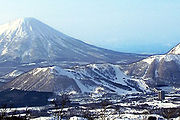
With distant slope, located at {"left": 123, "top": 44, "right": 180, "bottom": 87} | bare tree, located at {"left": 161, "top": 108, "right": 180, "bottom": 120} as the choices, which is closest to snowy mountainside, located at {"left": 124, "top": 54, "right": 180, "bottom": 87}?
distant slope, located at {"left": 123, "top": 44, "right": 180, "bottom": 87}

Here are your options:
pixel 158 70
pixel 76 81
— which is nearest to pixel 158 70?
pixel 158 70

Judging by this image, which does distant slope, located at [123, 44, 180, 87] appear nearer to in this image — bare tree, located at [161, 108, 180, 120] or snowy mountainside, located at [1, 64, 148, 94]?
snowy mountainside, located at [1, 64, 148, 94]

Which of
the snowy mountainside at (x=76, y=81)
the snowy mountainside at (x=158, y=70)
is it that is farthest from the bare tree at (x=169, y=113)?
the snowy mountainside at (x=158, y=70)

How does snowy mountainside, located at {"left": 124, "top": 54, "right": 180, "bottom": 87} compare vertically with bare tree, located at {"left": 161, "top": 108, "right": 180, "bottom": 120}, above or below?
below

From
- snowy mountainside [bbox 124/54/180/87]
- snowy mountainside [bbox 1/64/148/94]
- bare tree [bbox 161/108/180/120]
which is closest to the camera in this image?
bare tree [bbox 161/108/180/120]

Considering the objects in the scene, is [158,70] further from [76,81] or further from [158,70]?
[76,81]

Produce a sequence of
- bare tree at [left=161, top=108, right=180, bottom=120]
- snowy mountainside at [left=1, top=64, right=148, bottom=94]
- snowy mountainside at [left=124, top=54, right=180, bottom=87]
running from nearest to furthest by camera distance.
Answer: bare tree at [left=161, top=108, right=180, bottom=120]
snowy mountainside at [left=1, top=64, right=148, bottom=94]
snowy mountainside at [left=124, top=54, right=180, bottom=87]

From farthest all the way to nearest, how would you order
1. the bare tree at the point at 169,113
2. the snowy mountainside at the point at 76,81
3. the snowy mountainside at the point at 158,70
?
the snowy mountainside at the point at 158,70, the snowy mountainside at the point at 76,81, the bare tree at the point at 169,113

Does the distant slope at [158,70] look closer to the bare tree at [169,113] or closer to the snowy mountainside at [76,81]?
the snowy mountainside at [76,81]

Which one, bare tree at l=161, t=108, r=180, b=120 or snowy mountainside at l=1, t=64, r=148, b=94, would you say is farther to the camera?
snowy mountainside at l=1, t=64, r=148, b=94
